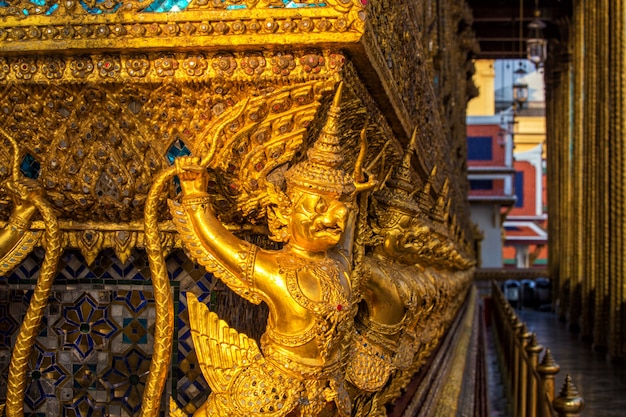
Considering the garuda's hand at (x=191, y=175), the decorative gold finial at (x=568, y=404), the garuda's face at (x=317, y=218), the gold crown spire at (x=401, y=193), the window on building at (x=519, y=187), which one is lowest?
the window on building at (x=519, y=187)

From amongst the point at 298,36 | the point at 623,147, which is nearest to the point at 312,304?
the point at 298,36

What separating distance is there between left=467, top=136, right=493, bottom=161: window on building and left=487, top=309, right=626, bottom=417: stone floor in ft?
33.5

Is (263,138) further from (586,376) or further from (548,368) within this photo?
(586,376)

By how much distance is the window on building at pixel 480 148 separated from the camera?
2392 cm

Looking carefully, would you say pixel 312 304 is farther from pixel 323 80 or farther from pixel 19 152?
pixel 19 152

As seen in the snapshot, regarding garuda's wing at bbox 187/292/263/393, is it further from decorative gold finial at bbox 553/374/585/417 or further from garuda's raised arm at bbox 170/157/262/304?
decorative gold finial at bbox 553/374/585/417

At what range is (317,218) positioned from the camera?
1615 mm

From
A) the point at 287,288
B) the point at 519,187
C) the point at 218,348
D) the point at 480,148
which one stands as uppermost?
the point at 287,288

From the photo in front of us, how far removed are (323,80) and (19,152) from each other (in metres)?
0.70

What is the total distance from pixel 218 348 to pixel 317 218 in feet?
1.06

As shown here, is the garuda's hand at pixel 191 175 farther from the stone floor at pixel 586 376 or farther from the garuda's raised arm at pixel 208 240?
the stone floor at pixel 586 376

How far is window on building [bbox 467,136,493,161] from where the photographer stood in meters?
→ 23.9

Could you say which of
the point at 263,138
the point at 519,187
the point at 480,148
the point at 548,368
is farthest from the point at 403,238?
the point at 519,187

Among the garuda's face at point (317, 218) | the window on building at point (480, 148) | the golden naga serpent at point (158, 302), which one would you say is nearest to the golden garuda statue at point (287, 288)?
the garuda's face at point (317, 218)
